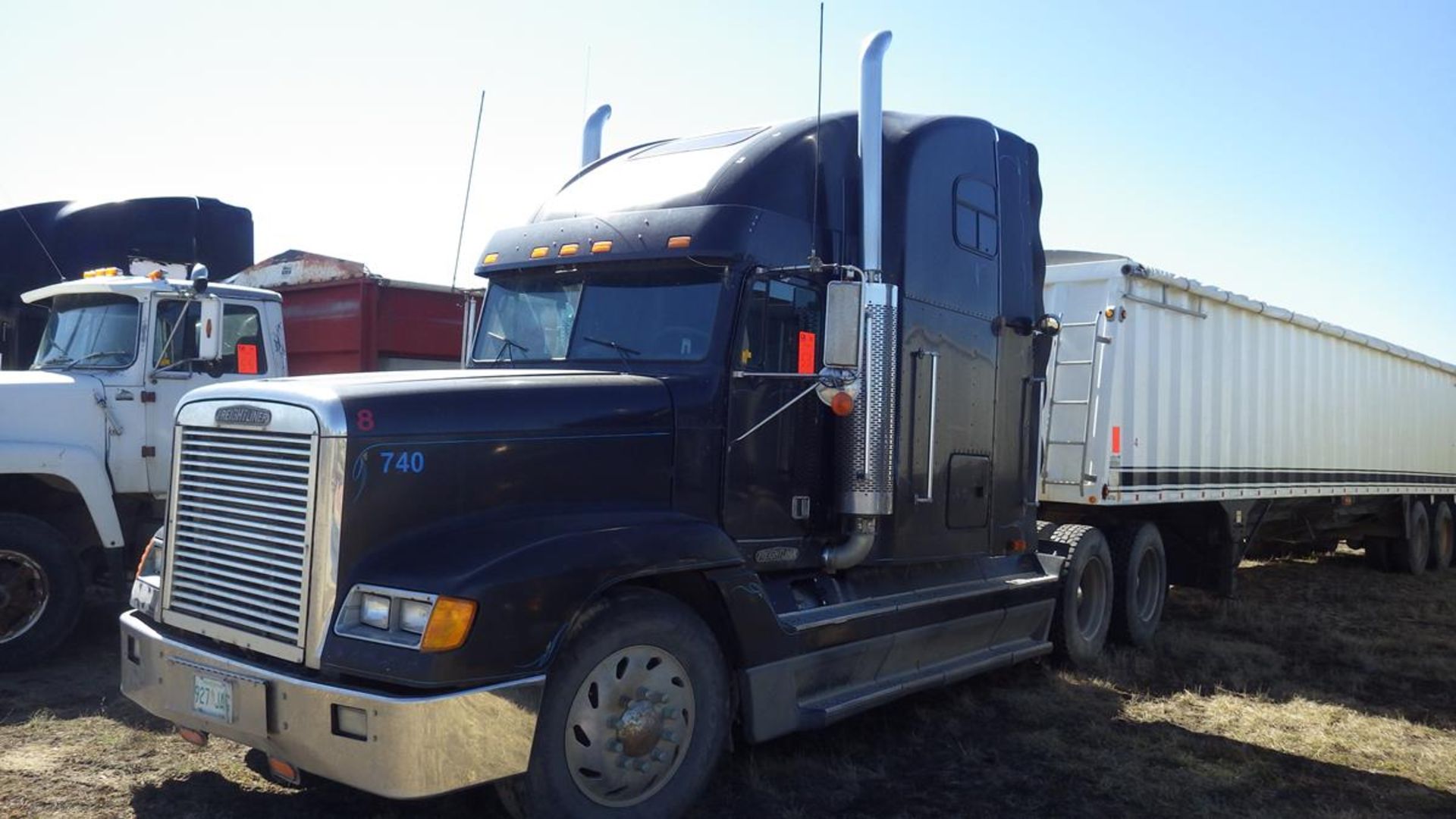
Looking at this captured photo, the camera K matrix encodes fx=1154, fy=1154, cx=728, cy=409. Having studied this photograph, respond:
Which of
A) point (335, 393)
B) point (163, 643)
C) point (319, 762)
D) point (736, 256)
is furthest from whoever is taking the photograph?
point (736, 256)

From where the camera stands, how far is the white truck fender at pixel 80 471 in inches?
275

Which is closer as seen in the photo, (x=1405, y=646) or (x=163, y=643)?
(x=163, y=643)

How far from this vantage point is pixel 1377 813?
5.27 m

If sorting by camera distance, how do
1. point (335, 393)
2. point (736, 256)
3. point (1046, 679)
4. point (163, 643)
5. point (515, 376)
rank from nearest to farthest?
point (335, 393)
point (163, 643)
point (515, 376)
point (736, 256)
point (1046, 679)

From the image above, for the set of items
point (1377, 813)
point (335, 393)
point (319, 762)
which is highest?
point (335, 393)

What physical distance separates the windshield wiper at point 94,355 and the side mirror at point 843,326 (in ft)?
16.9

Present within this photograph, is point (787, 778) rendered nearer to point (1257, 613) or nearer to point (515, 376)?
point (515, 376)

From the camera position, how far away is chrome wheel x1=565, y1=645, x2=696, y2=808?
434 centimetres

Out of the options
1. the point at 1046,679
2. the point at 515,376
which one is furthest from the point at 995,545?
the point at 515,376

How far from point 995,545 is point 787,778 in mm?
2256

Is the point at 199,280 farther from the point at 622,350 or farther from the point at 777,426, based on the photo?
the point at 777,426

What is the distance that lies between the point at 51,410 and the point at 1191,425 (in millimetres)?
8561

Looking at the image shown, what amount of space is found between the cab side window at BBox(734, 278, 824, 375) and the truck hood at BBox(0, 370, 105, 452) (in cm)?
468

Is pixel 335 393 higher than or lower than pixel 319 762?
higher
